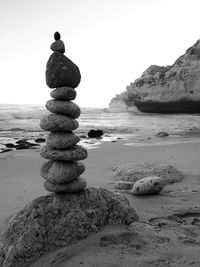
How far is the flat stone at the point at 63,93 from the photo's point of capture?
14.3 feet

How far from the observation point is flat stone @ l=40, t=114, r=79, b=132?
433 cm

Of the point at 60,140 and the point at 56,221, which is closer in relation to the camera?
the point at 56,221

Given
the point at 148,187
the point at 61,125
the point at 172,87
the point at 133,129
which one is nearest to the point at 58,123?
the point at 61,125

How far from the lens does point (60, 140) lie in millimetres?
4328

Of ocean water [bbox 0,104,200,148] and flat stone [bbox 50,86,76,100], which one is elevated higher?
flat stone [bbox 50,86,76,100]

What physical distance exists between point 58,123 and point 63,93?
0.44 m

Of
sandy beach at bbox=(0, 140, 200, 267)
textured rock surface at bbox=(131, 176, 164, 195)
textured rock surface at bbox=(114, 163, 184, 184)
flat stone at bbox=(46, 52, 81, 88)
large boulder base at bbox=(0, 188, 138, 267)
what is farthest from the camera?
textured rock surface at bbox=(114, 163, 184, 184)

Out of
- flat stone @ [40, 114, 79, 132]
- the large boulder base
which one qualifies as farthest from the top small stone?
the large boulder base

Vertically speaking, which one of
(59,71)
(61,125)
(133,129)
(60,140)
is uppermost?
(59,71)

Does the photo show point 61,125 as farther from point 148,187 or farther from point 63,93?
point 148,187

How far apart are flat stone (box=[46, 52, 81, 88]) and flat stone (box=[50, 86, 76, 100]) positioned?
8 cm

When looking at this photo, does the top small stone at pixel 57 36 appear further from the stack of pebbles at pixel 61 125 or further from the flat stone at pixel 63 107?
the flat stone at pixel 63 107

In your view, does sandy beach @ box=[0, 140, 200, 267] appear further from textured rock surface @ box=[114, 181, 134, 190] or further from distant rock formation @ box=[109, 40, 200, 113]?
distant rock formation @ box=[109, 40, 200, 113]

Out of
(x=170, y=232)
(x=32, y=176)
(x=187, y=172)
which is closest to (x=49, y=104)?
(x=170, y=232)
